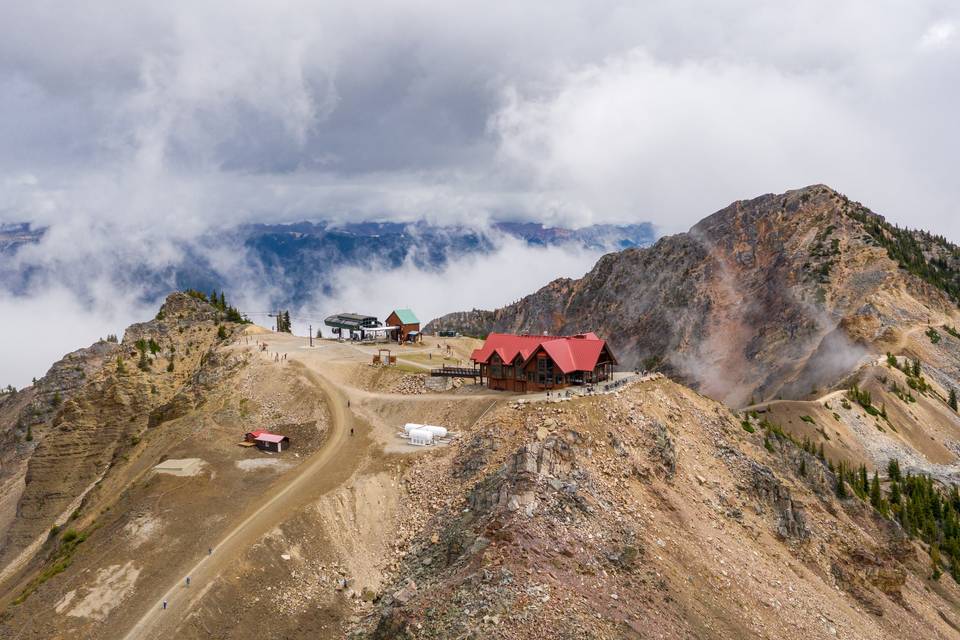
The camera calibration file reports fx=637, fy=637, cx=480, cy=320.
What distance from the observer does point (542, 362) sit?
6512 cm

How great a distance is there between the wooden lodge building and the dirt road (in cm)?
1624

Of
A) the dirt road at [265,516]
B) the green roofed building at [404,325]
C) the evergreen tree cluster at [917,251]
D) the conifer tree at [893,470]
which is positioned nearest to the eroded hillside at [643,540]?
the dirt road at [265,516]

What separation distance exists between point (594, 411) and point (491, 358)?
1643 centimetres

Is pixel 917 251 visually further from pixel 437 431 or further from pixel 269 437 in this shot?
pixel 269 437

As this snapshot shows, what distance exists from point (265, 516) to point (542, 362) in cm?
3027

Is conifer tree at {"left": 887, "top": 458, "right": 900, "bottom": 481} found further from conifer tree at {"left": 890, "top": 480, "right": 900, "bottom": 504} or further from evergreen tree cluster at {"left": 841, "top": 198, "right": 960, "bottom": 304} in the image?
evergreen tree cluster at {"left": 841, "top": 198, "right": 960, "bottom": 304}

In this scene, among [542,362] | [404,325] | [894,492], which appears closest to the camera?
[542,362]

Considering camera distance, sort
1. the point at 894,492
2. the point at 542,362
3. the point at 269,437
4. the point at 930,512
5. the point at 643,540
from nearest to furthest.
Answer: the point at 643,540, the point at 269,437, the point at 542,362, the point at 930,512, the point at 894,492

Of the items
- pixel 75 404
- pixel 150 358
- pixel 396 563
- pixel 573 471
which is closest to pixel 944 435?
pixel 573 471

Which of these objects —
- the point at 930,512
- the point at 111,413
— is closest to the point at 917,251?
the point at 930,512

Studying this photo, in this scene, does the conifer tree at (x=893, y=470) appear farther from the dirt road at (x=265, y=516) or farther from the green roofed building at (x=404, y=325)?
the dirt road at (x=265, y=516)

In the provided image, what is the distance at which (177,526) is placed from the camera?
152ft

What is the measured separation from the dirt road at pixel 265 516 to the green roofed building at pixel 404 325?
33279mm

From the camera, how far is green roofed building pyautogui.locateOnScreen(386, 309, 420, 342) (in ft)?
336
